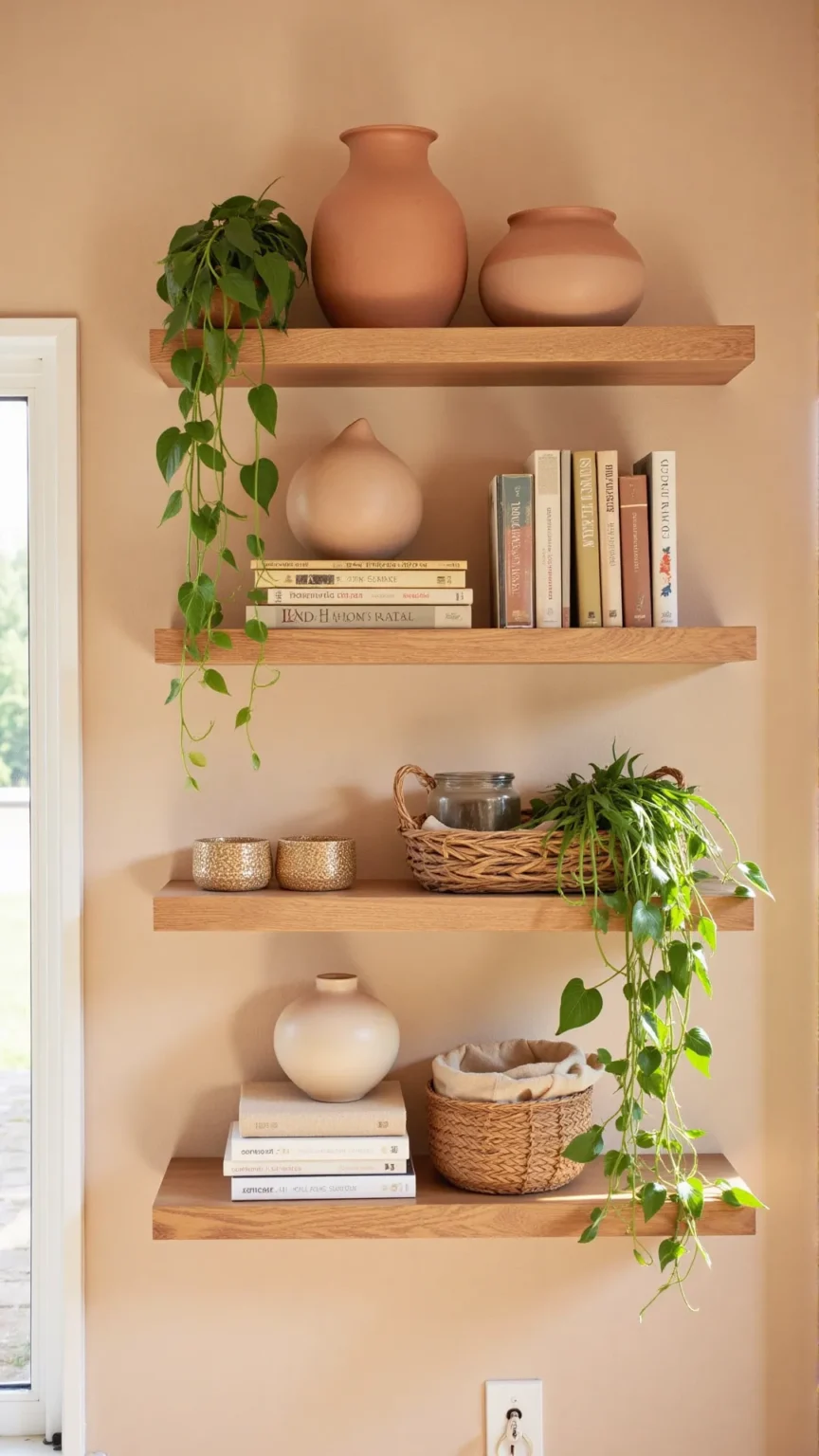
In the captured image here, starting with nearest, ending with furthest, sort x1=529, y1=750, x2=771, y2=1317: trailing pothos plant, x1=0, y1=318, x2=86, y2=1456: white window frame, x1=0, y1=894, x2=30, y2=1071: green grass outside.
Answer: x1=529, y1=750, x2=771, y2=1317: trailing pothos plant, x1=0, y1=318, x2=86, y2=1456: white window frame, x1=0, y1=894, x2=30, y2=1071: green grass outside

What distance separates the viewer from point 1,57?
1690 mm

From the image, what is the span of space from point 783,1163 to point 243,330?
129 centimetres

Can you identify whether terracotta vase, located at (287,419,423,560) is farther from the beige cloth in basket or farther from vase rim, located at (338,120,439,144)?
the beige cloth in basket

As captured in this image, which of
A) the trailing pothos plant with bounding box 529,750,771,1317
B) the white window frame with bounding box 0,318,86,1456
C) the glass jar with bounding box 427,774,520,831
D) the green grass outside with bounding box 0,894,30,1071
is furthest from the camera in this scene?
the green grass outside with bounding box 0,894,30,1071

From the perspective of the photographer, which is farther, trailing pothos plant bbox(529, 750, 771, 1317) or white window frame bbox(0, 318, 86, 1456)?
white window frame bbox(0, 318, 86, 1456)

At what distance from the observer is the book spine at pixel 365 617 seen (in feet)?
5.04

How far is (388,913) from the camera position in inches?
59.5

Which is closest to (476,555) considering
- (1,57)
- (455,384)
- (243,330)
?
(455,384)

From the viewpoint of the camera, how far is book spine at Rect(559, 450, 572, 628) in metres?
1.55

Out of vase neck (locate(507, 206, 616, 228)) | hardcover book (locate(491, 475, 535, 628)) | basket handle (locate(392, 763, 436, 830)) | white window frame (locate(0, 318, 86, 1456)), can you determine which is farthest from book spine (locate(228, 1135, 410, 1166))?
vase neck (locate(507, 206, 616, 228))

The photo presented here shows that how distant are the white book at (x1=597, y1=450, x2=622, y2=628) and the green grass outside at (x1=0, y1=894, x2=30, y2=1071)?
92 centimetres

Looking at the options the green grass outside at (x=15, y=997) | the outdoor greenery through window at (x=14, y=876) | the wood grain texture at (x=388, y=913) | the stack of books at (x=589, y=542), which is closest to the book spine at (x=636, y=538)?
the stack of books at (x=589, y=542)

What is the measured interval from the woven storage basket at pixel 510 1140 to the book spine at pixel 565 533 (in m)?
0.59

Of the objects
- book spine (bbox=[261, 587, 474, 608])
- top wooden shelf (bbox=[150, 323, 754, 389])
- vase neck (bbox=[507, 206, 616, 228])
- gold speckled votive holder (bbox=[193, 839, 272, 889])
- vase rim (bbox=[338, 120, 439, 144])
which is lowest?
gold speckled votive holder (bbox=[193, 839, 272, 889])
